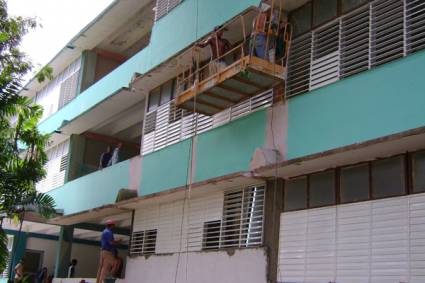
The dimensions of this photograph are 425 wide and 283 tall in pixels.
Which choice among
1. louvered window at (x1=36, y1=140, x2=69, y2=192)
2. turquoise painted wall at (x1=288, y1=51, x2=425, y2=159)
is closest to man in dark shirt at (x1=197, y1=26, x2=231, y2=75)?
turquoise painted wall at (x1=288, y1=51, x2=425, y2=159)

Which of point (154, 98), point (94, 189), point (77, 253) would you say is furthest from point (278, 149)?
point (77, 253)

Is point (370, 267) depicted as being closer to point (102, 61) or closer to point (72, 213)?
point (72, 213)

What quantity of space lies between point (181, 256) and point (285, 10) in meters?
5.51

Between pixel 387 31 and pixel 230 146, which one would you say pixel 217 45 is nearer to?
pixel 230 146

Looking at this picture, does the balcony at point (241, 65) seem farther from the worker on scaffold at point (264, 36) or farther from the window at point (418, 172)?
the window at point (418, 172)

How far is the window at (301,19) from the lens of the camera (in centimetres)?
1060

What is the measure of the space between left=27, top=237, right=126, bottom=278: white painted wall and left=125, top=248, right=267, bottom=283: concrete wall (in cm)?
987

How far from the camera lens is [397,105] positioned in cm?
786

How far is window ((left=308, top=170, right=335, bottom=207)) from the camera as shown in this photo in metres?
9.18

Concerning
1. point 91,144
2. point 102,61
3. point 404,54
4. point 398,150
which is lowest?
point 398,150

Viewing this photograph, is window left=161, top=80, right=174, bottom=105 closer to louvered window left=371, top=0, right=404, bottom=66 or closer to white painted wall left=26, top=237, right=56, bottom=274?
louvered window left=371, top=0, right=404, bottom=66

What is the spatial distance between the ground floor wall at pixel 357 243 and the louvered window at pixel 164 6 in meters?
7.25

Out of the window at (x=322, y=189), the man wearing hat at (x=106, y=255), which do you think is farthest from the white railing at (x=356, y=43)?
the man wearing hat at (x=106, y=255)

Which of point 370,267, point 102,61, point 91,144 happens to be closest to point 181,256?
point 370,267
